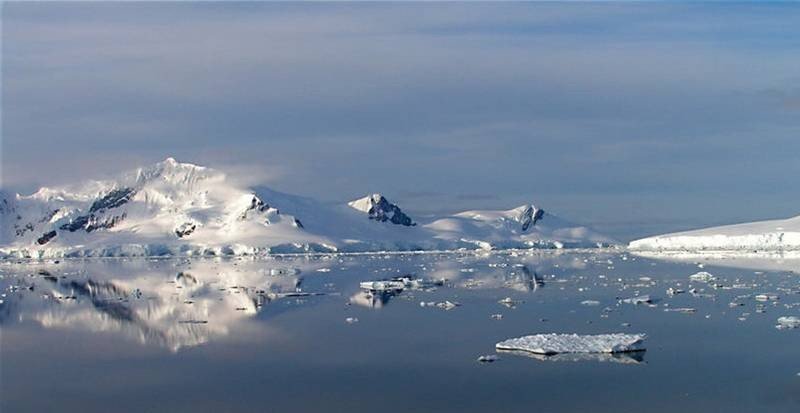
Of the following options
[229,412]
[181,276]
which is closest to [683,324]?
[229,412]

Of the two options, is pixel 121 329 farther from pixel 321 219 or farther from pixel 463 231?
pixel 463 231

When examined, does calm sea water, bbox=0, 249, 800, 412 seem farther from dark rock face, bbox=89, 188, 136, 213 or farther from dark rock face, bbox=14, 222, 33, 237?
dark rock face, bbox=14, 222, 33, 237

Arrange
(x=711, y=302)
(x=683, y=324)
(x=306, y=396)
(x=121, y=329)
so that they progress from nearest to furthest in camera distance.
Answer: (x=306, y=396) → (x=683, y=324) → (x=121, y=329) → (x=711, y=302)

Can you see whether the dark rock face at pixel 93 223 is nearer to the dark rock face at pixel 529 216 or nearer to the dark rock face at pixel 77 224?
the dark rock face at pixel 77 224

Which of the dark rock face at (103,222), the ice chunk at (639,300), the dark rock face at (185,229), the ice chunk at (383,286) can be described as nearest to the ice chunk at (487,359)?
the ice chunk at (639,300)

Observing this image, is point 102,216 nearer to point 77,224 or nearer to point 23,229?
point 77,224

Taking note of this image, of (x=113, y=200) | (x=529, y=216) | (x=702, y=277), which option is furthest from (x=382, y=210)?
(x=702, y=277)
